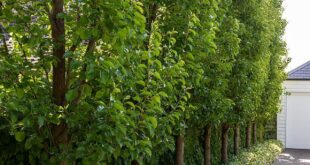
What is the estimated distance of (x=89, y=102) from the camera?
3.25 metres

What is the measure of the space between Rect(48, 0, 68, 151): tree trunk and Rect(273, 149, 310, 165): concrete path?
1145cm

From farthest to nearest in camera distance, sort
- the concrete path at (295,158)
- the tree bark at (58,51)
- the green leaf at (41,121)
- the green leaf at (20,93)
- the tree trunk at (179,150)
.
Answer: the concrete path at (295,158) < the tree trunk at (179,150) < the tree bark at (58,51) < the green leaf at (20,93) < the green leaf at (41,121)

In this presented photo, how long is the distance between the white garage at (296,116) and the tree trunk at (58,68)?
17807 mm

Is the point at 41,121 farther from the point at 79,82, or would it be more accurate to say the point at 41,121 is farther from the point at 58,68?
the point at 58,68

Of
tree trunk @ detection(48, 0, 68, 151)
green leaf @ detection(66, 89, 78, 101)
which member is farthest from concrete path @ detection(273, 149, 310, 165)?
green leaf @ detection(66, 89, 78, 101)

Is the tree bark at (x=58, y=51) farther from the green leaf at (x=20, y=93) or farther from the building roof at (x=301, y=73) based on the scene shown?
the building roof at (x=301, y=73)

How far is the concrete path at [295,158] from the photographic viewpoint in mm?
14316

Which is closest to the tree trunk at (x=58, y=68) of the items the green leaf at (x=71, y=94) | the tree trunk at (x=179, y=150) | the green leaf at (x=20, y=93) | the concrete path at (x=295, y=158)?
the green leaf at (x=20, y=93)

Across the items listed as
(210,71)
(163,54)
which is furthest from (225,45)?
(163,54)

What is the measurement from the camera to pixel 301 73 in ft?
67.9

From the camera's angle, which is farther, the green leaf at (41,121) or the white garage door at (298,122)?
the white garage door at (298,122)

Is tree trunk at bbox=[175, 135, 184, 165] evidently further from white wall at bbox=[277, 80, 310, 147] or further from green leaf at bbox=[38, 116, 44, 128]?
white wall at bbox=[277, 80, 310, 147]

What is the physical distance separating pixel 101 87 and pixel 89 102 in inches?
8.1

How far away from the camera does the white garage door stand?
784 inches
